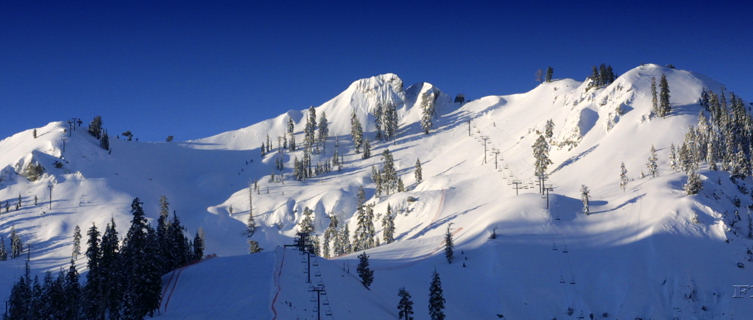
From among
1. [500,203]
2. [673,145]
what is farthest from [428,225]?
[673,145]

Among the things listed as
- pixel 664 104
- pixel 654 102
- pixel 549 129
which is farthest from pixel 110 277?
pixel 654 102

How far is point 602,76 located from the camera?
189 meters

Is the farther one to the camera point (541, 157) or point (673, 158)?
point (541, 157)

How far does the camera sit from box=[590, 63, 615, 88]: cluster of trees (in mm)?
187900

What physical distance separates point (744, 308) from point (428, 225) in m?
65.0

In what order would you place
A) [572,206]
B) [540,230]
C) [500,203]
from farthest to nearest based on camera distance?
[500,203], [572,206], [540,230]

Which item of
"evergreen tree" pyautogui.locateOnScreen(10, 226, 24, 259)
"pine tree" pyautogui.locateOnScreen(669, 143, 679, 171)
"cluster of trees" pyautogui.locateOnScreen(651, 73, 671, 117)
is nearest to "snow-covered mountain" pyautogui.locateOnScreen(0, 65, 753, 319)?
"pine tree" pyautogui.locateOnScreen(669, 143, 679, 171)

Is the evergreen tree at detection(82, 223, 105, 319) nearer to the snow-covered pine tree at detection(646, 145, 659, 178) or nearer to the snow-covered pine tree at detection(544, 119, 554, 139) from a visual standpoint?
the snow-covered pine tree at detection(646, 145, 659, 178)

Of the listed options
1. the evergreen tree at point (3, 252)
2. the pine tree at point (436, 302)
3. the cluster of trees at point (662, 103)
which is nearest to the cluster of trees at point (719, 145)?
the cluster of trees at point (662, 103)

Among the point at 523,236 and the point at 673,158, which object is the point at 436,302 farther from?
the point at 673,158

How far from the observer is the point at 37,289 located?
7256cm

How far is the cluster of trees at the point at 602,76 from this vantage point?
616 feet

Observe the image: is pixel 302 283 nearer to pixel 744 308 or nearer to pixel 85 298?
pixel 85 298

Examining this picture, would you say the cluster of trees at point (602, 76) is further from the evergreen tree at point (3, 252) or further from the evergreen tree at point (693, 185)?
the evergreen tree at point (3, 252)
